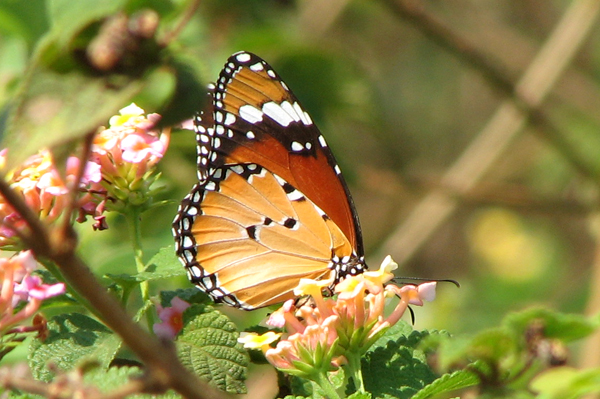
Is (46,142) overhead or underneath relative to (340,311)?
overhead

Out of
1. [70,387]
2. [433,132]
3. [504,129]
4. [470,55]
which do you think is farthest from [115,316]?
[433,132]

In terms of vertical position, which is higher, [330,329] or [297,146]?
[297,146]

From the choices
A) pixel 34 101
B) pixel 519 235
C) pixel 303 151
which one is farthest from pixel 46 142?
pixel 519 235

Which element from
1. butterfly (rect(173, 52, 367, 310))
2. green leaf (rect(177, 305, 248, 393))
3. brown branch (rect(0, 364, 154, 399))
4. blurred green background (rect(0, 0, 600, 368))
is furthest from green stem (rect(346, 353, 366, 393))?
blurred green background (rect(0, 0, 600, 368))

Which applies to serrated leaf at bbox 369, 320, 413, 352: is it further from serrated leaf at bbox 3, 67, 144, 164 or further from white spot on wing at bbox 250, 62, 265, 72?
serrated leaf at bbox 3, 67, 144, 164

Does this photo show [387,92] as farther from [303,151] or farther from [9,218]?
[9,218]

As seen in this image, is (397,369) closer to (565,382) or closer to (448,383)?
(448,383)
